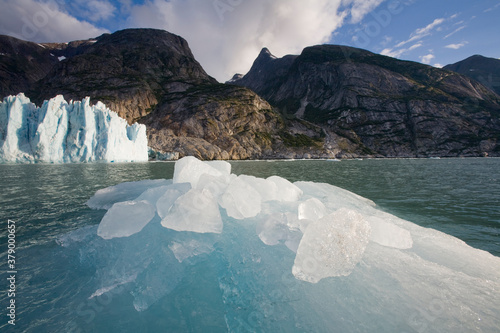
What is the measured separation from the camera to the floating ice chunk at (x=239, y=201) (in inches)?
174

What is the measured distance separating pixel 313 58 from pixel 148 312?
737 ft

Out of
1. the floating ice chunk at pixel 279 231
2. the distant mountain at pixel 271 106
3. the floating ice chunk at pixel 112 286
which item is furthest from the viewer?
the distant mountain at pixel 271 106

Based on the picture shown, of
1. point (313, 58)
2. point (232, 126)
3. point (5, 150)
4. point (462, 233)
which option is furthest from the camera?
point (313, 58)

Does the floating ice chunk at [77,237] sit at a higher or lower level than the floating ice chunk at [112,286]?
lower

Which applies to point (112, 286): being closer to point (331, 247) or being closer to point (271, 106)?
point (331, 247)

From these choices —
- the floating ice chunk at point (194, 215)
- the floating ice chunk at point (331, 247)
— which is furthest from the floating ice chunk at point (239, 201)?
the floating ice chunk at point (331, 247)

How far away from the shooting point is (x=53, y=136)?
49656 mm

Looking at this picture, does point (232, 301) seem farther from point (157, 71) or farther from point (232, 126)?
point (157, 71)

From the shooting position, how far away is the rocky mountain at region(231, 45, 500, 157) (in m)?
112

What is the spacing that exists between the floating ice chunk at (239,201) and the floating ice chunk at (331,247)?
5.89ft

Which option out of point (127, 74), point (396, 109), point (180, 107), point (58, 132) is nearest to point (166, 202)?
point (58, 132)

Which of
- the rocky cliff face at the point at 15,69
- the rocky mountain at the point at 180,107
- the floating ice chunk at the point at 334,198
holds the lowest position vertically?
the floating ice chunk at the point at 334,198

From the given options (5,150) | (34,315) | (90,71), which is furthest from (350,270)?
(90,71)

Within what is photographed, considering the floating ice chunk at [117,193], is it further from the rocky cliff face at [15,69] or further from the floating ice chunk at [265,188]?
the rocky cliff face at [15,69]
